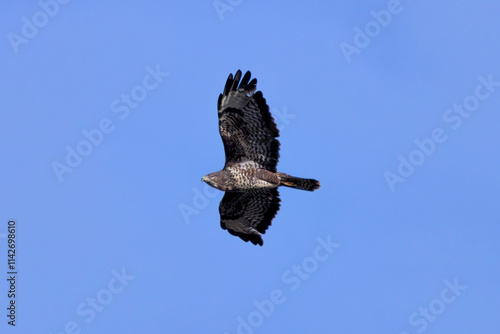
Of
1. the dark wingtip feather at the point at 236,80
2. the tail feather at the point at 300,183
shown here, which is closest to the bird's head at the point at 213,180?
the tail feather at the point at 300,183

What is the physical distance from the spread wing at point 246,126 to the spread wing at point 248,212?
3.09ft

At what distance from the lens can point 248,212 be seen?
19547 millimetres

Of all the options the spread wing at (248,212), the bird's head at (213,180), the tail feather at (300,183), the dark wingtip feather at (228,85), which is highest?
the dark wingtip feather at (228,85)

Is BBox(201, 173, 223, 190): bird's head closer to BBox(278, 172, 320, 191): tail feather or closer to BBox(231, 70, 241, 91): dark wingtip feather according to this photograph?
Result: BBox(278, 172, 320, 191): tail feather

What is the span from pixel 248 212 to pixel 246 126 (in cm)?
214

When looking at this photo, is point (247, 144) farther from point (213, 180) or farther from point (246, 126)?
point (213, 180)

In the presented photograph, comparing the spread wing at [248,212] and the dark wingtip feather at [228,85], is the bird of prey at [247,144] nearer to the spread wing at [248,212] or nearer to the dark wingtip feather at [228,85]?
the dark wingtip feather at [228,85]

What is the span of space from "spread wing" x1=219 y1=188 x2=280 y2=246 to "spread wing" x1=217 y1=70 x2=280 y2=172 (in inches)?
37.1

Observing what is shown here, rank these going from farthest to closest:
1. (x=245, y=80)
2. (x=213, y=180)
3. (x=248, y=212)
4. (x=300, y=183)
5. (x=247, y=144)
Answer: (x=248, y=212)
(x=300, y=183)
(x=247, y=144)
(x=213, y=180)
(x=245, y=80)

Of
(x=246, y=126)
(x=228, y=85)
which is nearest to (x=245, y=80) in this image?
(x=228, y=85)

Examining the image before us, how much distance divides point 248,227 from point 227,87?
10.8 ft

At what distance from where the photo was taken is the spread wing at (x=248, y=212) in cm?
1933

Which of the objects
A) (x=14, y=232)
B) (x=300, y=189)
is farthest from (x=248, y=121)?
(x=14, y=232)

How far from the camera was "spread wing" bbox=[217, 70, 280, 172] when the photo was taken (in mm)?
18281
